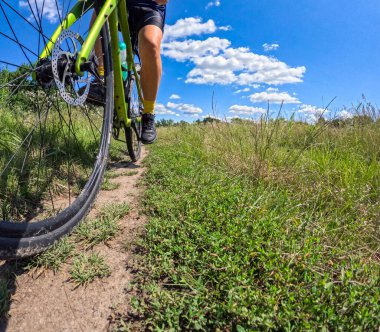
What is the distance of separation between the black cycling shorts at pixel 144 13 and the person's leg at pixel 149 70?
71mm

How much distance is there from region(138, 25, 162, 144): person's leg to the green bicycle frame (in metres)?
0.19

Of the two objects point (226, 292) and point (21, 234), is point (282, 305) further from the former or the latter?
point (21, 234)

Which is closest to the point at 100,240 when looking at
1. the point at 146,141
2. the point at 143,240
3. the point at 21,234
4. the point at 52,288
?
the point at 143,240

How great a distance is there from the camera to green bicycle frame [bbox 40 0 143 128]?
4.86 feet

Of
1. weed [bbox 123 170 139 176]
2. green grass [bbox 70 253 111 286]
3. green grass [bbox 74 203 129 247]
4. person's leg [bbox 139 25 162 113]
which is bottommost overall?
green grass [bbox 70 253 111 286]

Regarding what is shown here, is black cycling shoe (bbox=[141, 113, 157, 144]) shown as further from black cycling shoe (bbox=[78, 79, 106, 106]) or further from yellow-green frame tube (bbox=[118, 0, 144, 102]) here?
black cycling shoe (bbox=[78, 79, 106, 106])

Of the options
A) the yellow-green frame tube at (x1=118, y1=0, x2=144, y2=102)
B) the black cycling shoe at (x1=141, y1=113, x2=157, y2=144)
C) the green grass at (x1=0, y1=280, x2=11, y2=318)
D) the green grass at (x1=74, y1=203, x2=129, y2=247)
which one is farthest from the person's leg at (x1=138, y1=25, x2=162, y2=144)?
the green grass at (x1=0, y1=280, x2=11, y2=318)

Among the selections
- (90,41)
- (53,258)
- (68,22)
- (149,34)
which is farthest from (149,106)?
(53,258)

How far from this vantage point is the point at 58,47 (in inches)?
55.9

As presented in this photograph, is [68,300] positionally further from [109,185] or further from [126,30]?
[126,30]

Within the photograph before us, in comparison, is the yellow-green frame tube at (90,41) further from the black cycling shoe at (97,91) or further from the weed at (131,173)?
the weed at (131,173)

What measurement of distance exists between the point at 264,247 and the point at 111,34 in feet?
6.10

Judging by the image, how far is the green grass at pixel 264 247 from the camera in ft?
3.38

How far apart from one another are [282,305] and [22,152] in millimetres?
2413
